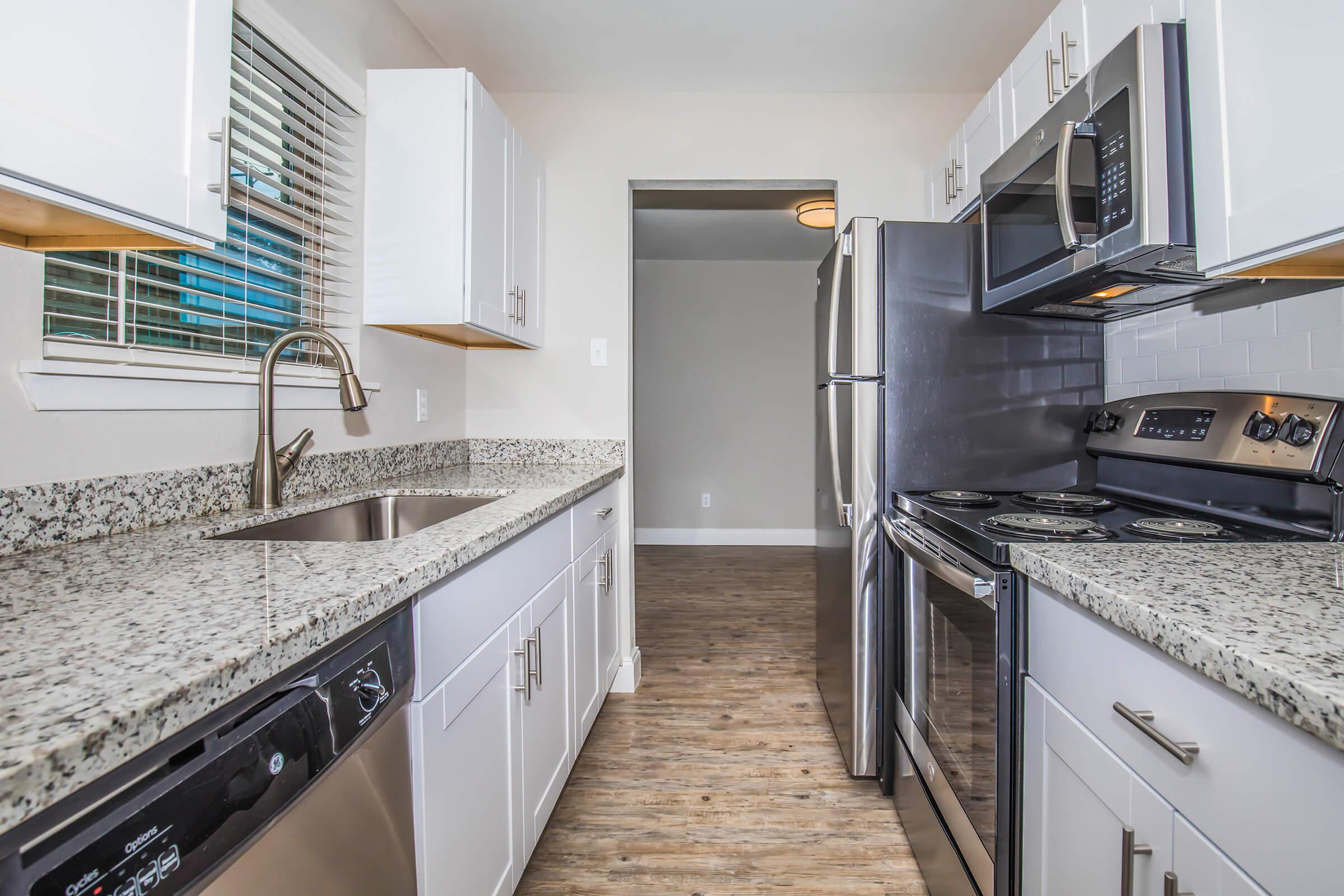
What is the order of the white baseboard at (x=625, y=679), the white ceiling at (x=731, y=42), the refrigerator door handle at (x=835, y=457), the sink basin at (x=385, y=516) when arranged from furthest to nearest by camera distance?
the white baseboard at (x=625, y=679), the white ceiling at (x=731, y=42), the refrigerator door handle at (x=835, y=457), the sink basin at (x=385, y=516)

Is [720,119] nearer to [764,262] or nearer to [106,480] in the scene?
[106,480]

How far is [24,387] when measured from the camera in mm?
1000

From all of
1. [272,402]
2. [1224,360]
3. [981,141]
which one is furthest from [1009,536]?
[272,402]

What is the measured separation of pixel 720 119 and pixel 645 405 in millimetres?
3161

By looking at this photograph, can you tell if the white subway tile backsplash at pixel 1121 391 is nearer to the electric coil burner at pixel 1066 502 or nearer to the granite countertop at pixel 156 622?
the electric coil burner at pixel 1066 502

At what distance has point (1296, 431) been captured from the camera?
3.84ft

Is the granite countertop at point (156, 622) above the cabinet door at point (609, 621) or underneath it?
above

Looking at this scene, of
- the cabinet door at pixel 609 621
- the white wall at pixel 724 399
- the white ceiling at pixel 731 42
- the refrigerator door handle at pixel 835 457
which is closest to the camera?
the refrigerator door handle at pixel 835 457

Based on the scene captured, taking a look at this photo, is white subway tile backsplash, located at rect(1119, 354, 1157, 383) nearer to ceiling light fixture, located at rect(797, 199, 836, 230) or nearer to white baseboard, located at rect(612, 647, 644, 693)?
white baseboard, located at rect(612, 647, 644, 693)

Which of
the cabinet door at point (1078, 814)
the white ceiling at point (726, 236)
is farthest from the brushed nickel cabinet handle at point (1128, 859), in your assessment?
the white ceiling at point (726, 236)

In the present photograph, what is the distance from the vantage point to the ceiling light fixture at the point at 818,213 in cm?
369

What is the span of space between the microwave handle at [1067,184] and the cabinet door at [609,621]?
164 cm

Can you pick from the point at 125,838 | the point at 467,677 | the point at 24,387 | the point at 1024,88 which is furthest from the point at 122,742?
the point at 1024,88

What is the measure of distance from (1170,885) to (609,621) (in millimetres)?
1844
